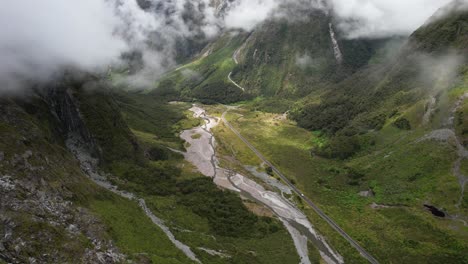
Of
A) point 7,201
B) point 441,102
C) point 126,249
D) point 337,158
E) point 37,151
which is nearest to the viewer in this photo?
point 7,201

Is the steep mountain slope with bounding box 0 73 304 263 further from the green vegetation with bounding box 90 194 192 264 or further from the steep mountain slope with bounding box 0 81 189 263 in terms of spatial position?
the green vegetation with bounding box 90 194 192 264

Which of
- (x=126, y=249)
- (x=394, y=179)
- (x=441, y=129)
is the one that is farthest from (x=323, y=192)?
(x=126, y=249)

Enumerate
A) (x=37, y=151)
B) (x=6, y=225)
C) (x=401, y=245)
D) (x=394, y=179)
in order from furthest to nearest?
(x=394, y=179), (x=401, y=245), (x=37, y=151), (x=6, y=225)

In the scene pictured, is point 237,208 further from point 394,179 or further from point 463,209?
point 463,209

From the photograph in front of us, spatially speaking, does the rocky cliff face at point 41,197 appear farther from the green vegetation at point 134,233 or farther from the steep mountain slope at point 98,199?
the green vegetation at point 134,233

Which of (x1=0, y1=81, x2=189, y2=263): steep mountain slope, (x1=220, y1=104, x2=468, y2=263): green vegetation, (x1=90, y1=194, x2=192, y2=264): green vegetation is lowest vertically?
(x1=220, y1=104, x2=468, y2=263): green vegetation

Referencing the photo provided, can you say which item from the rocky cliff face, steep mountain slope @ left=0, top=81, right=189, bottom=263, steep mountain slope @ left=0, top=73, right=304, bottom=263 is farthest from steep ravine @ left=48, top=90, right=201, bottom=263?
the rocky cliff face

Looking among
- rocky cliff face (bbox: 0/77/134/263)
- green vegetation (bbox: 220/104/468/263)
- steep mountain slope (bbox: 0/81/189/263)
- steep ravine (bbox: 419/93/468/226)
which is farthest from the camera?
steep ravine (bbox: 419/93/468/226)

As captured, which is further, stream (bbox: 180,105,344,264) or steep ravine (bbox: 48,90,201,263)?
steep ravine (bbox: 48,90,201,263)

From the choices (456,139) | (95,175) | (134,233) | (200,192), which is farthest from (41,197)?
(456,139)

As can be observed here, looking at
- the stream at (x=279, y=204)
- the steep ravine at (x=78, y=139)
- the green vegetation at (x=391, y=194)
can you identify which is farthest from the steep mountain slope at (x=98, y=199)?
the green vegetation at (x=391, y=194)

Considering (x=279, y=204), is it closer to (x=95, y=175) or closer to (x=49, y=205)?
(x=95, y=175)
